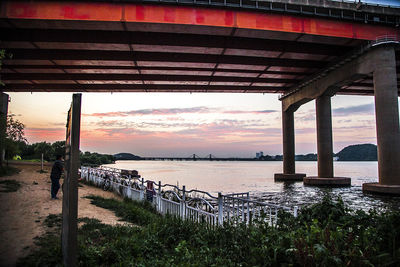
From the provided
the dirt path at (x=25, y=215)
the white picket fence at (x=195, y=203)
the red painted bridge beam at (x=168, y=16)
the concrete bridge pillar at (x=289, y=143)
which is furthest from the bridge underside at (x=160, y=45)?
the dirt path at (x=25, y=215)

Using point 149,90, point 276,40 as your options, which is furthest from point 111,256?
point 149,90

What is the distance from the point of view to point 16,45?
22812 millimetres

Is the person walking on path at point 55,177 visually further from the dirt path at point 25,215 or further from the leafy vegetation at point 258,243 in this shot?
the leafy vegetation at point 258,243

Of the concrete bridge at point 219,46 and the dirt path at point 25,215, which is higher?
the concrete bridge at point 219,46

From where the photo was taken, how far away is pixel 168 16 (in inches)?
787

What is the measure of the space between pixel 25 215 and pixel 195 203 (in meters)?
5.77

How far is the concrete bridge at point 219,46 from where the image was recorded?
65.0 feet

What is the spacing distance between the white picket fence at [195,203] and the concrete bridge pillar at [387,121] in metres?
14.1

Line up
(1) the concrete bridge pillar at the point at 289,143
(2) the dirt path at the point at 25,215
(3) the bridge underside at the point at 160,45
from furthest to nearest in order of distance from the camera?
1. (1) the concrete bridge pillar at the point at 289,143
2. (3) the bridge underside at the point at 160,45
3. (2) the dirt path at the point at 25,215

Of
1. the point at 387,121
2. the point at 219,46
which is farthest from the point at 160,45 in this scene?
the point at 387,121

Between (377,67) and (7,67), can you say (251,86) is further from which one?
(7,67)

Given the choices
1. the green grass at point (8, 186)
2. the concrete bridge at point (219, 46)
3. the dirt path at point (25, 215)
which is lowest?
the dirt path at point (25, 215)

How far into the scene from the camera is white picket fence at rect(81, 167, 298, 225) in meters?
7.79

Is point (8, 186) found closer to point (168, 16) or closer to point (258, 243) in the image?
point (168, 16)
